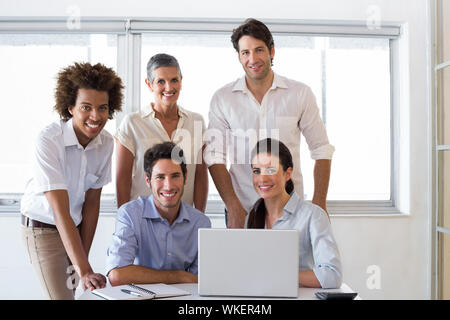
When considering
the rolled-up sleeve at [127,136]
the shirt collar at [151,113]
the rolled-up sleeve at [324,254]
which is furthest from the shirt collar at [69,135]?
the rolled-up sleeve at [324,254]

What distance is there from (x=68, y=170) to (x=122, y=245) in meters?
0.55

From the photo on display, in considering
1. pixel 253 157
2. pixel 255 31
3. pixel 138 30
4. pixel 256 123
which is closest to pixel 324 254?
pixel 253 157

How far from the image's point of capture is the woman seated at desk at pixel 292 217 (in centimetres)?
165

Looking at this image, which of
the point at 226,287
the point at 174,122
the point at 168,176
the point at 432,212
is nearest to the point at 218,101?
the point at 174,122

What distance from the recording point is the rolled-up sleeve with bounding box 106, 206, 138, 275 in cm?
178

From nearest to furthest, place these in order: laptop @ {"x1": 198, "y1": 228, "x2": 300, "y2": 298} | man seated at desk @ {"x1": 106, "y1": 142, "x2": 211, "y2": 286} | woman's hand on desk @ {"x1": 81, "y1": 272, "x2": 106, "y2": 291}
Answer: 1. laptop @ {"x1": 198, "y1": 228, "x2": 300, "y2": 298}
2. woman's hand on desk @ {"x1": 81, "y1": 272, "x2": 106, "y2": 291}
3. man seated at desk @ {"x1": 106, "y1": 142, "x2": 211, "y2": 286}

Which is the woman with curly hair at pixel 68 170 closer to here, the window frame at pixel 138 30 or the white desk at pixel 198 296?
the white desk at pixel 198 296

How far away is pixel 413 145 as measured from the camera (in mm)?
3342

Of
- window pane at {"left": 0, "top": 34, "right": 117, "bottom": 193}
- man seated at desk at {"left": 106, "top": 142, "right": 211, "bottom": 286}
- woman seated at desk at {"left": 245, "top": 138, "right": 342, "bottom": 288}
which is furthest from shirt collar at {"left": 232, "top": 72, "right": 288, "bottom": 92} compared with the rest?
window pane at {"left": 0, "top": 34, "right": 117, "bottom": 193}

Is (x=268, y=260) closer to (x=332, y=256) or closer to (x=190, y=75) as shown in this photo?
(x=332, y=256)

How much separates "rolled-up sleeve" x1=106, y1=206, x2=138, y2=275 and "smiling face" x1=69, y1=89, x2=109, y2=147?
429mm

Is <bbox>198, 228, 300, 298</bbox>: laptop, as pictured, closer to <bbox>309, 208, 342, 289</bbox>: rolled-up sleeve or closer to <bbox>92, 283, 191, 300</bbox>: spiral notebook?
<bbox>92, 283, 191, 300</bbox>: spiral notebook

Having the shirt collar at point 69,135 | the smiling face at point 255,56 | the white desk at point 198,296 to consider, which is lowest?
the white desk at point 198,296

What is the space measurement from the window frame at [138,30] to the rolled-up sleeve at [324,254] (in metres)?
1.54
